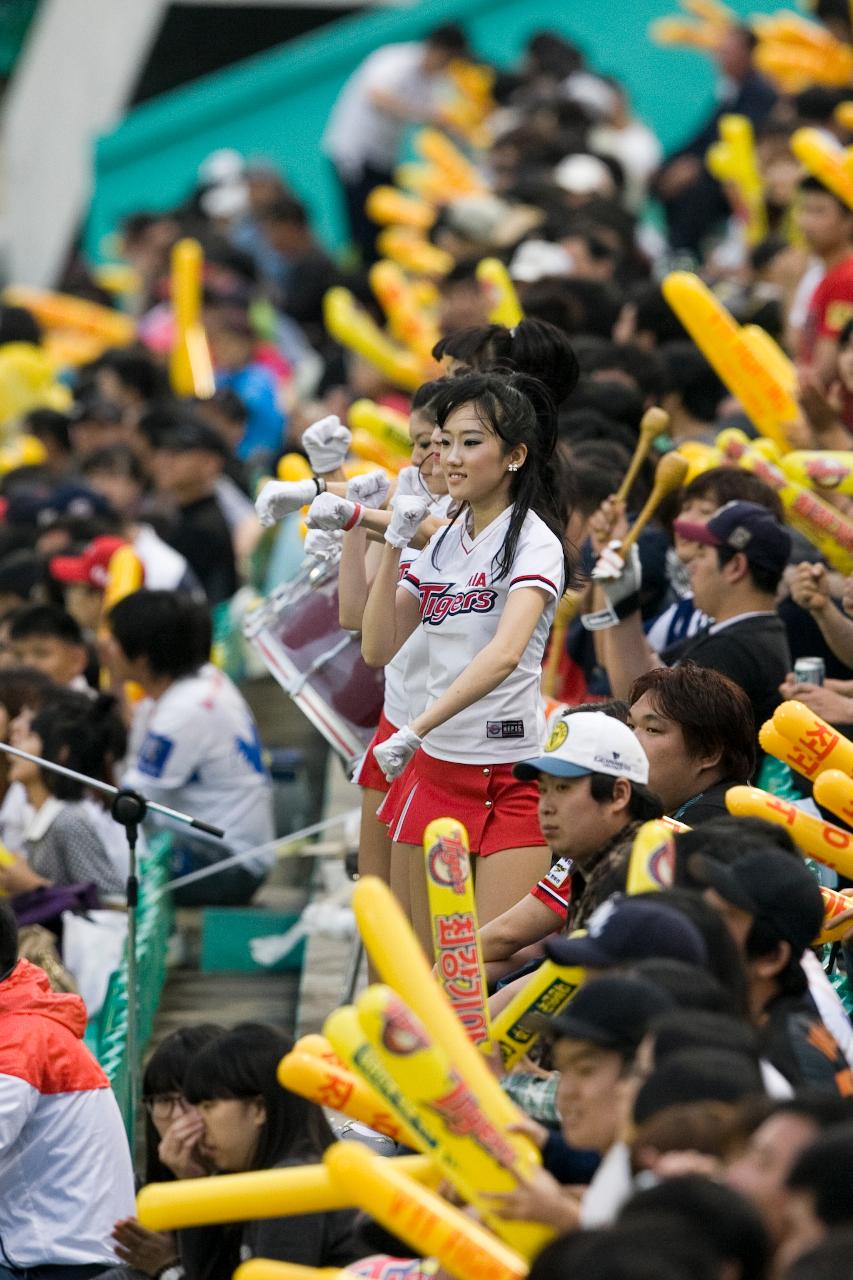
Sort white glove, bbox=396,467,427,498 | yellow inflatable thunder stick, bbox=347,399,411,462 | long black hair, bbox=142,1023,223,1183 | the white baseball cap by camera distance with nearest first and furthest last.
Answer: the white baseball cap, long black hair, bbox=142,1023,223,1183, white glove, bbox=396,467,427,498, yellow inflatable thunder stick, bbox=347,399,411,462

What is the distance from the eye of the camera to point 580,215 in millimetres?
11000

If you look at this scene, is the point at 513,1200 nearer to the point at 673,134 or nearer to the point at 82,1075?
the point at 82,1075

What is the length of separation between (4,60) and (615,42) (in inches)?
343

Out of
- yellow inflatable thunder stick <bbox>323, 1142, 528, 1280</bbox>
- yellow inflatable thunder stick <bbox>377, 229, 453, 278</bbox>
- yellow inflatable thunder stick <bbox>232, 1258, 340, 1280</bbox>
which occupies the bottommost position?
yellow inflatable thunder stick <bbox>377, 229, 453, 278</bbox>

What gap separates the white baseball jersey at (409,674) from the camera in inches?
202

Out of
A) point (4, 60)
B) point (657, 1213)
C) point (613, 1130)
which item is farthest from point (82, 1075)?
point (4, 60)

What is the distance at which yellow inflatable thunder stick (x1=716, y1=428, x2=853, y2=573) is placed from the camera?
5.68 m

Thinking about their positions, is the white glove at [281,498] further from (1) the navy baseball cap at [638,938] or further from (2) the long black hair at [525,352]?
(1) the navy baseball cap at [638,938]

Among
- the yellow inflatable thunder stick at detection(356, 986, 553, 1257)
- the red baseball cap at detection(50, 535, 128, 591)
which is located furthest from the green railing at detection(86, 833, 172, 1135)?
the yellow inflatable thunder stick at detection(356, 986, 553, 1257)

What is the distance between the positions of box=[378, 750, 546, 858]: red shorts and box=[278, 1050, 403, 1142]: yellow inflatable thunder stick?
1.45m

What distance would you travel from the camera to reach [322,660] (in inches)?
235

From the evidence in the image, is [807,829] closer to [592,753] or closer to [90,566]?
[592,753]

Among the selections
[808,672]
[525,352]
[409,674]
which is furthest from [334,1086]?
[525,352]

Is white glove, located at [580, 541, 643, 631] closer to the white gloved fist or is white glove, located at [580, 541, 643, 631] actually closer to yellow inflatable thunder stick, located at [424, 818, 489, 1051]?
the white gloved fist
